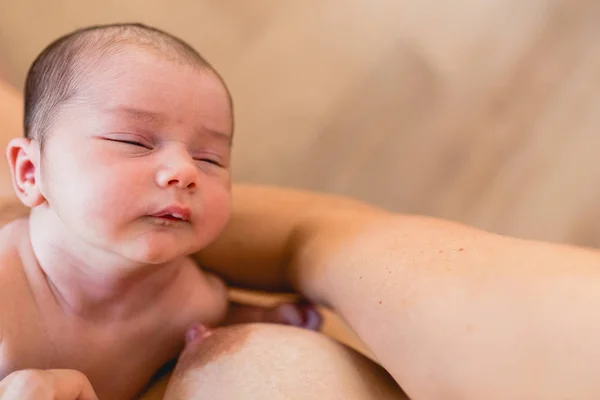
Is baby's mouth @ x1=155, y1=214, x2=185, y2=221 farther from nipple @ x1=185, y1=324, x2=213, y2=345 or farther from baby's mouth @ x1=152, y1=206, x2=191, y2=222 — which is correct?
nipple @ x1=185, y1=324, x2=213, y2=345

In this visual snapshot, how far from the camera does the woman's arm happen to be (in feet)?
1.37

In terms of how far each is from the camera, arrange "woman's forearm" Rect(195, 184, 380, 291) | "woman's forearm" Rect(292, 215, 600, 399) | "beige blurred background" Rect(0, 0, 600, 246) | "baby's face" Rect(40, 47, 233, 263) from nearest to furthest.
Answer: "woman's forearm" Rect(292, 215, 600, 399) < "baby's face" Rect(40, 47, 233, 263) < "woman's forearm" Rect(195, 184, 380, 291) < "beige blurred background" Rect(0, 0, 600, 246)

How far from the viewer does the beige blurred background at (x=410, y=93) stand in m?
0.91

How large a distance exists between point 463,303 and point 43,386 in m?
0.29

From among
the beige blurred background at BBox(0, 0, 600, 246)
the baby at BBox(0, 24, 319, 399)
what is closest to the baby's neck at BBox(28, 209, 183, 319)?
the baby at BBox(0, 24, 319, 399)

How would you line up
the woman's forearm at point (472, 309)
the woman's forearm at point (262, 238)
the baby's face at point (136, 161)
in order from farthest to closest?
the woman's forearm at point (262, 238) → the baby's face at point (136, 161) → the woman's forearm at point (472, 309)

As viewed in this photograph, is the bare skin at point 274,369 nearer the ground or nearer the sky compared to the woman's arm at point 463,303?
nearer the ground

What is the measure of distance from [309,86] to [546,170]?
0.36 metres

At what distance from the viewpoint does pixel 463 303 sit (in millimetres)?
470

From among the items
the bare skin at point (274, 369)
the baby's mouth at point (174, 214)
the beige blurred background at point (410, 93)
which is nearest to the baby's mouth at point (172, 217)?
the baby's mouth at point (174, 214)

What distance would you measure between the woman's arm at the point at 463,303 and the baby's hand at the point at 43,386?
0.73ft

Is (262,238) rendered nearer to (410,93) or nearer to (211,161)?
(211,161)

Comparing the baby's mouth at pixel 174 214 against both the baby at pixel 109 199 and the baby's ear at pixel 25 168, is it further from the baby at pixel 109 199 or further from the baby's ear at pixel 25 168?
the baby's ear at pixel 25 168

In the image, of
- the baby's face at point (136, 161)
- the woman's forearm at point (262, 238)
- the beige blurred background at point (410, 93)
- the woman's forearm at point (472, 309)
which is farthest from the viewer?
the beige blurred background at point (410, 93)
